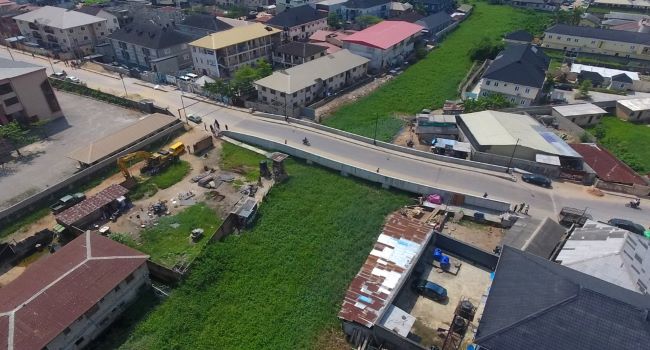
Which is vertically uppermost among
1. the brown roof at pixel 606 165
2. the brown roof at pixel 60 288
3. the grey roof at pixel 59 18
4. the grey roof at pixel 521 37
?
the grey roof at pixel 59 18

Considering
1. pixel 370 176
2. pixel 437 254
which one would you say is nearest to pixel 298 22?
pixel 370 176

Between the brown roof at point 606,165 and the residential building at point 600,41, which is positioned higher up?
the residential building at point 600,41

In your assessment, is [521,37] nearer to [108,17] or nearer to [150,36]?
[150,36]

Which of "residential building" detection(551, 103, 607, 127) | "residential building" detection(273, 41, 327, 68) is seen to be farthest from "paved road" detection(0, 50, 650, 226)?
"residential building" detection(273, 41, 327, 68)

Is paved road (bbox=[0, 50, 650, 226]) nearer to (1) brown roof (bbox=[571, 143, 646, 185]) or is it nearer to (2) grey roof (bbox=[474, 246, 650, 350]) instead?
(1) brown roof (bbox=[571, 143, 646, 185])

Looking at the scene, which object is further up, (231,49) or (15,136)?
(231,49)

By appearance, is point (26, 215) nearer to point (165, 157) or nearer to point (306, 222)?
point (165, 157)

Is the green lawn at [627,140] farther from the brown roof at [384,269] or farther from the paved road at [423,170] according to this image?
the brown roof at [384,269]

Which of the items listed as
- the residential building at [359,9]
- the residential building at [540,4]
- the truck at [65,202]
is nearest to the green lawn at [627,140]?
the truck at [65,202]
